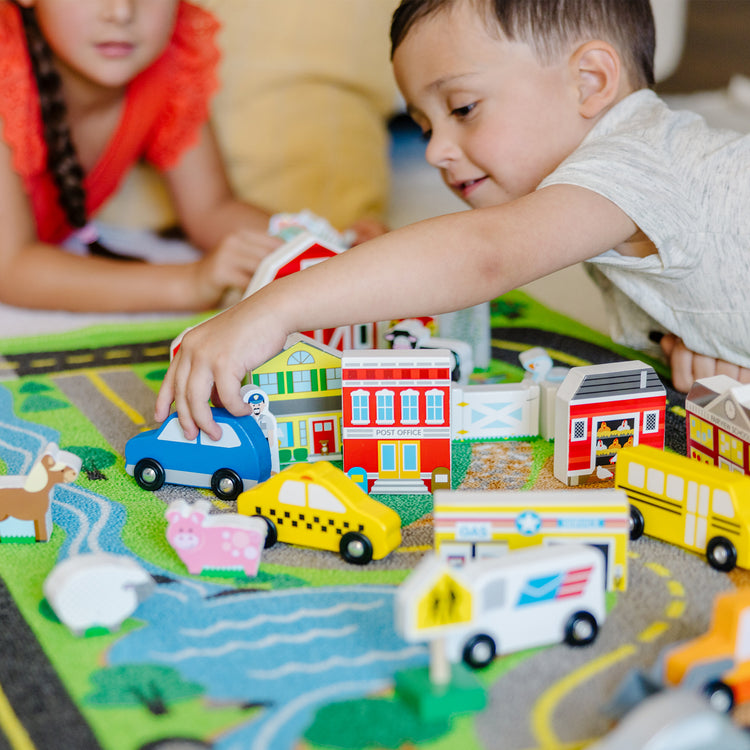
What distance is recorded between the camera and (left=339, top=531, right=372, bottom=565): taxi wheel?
60cm

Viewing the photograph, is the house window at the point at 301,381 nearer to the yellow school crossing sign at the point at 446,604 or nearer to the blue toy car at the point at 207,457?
the blue toy car at the point at 207,457

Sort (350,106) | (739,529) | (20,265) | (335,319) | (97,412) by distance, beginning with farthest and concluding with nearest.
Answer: (350,106) < (20,265) < (97,412) < (335,319) < (739,529)

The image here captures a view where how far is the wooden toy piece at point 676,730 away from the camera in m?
0.39

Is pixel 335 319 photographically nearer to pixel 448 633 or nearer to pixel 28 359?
pixel 448 633

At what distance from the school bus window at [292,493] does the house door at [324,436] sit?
0.42 feet

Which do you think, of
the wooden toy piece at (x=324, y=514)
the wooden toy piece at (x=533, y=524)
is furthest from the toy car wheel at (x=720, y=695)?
the wooden toy piece at (x=324, y=514)

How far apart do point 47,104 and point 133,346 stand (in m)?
0.37

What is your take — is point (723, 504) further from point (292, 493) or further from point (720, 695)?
point (292, 493)

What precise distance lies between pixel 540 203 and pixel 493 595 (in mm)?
345

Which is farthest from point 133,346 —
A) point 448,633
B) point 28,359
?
point 448,633

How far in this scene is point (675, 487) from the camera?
60 cm

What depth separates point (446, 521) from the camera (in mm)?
555

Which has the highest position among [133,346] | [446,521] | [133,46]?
[133,46]

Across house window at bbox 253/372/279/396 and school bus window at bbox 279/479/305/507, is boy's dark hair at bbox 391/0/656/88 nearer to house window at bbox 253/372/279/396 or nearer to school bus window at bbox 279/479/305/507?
house window at bbox 253/372/279/396
